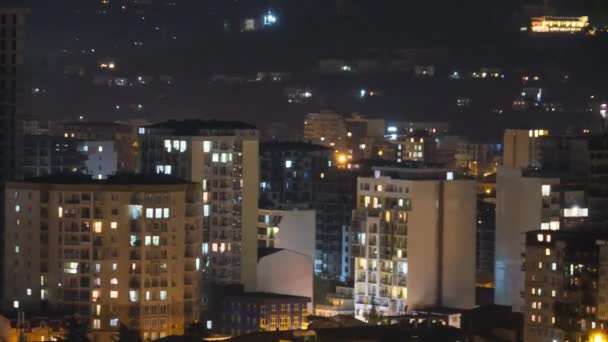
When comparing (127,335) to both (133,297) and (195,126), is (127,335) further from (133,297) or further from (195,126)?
(195,126)

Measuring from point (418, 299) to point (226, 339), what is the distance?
33.4ft

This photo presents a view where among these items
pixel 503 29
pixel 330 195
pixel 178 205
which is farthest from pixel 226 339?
pixel 503 29

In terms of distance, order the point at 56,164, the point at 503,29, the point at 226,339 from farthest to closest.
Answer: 1. the point at 503,29
2. the point at 56,164
3. the point at 226,339

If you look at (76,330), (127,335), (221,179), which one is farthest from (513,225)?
(76,330)

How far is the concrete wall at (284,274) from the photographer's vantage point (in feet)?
182

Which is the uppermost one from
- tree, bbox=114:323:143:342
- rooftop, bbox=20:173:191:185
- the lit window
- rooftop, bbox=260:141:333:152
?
rooftop, bbox=260:141:333:152

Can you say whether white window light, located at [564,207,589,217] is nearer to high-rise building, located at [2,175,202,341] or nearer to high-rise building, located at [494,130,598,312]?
high-rise building, located at [494,130,598,312]

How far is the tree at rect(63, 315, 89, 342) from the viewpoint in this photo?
46.3 meters

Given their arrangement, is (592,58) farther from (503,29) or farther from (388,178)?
(388,178)

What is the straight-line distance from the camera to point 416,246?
2240 inches

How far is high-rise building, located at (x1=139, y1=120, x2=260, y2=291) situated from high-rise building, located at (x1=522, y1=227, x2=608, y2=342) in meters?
9.35

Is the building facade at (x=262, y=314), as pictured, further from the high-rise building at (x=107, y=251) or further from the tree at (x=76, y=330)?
the tree at (x=76, y=330)

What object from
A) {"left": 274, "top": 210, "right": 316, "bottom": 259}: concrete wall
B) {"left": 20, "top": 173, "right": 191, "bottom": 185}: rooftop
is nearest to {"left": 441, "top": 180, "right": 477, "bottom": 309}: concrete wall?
{"left": 274, "top": 210, "right": 316, "bottom": 259}: concrete wall

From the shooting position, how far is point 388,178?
58.5 metres
